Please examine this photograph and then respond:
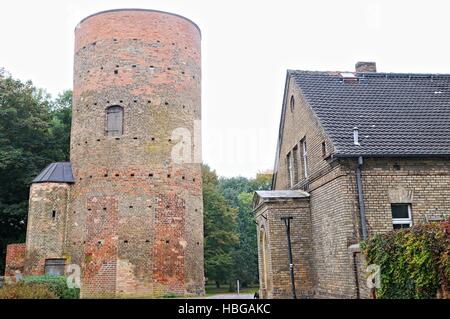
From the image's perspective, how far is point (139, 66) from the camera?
77.2 ft

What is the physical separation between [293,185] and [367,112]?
4.39 meters

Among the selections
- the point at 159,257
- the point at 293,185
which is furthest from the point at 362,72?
the point at 159,257

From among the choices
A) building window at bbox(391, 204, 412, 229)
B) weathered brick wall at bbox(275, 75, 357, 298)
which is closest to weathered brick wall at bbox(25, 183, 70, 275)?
weathered brick wall at bbox(275, 75, 357, 298)

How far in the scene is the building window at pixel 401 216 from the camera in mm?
13711

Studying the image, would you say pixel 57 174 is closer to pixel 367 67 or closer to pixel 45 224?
pixel 45 224

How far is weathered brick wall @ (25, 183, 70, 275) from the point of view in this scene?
2202 centimetres

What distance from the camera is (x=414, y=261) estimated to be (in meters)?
9.02

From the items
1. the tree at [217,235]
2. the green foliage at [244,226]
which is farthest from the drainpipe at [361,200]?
the tree at [217,235]

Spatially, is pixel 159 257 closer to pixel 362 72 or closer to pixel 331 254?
pixel 331 254

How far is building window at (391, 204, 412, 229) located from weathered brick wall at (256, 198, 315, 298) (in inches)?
124

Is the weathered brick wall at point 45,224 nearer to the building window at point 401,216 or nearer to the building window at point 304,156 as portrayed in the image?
the building window at point 304,156

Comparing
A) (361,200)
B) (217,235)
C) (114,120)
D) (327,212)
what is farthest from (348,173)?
(217,235)

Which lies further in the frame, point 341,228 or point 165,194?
point 165,194

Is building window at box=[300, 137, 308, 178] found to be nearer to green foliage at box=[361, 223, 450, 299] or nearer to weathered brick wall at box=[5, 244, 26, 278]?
green foliage at box=[361, 223, 450, 299]
